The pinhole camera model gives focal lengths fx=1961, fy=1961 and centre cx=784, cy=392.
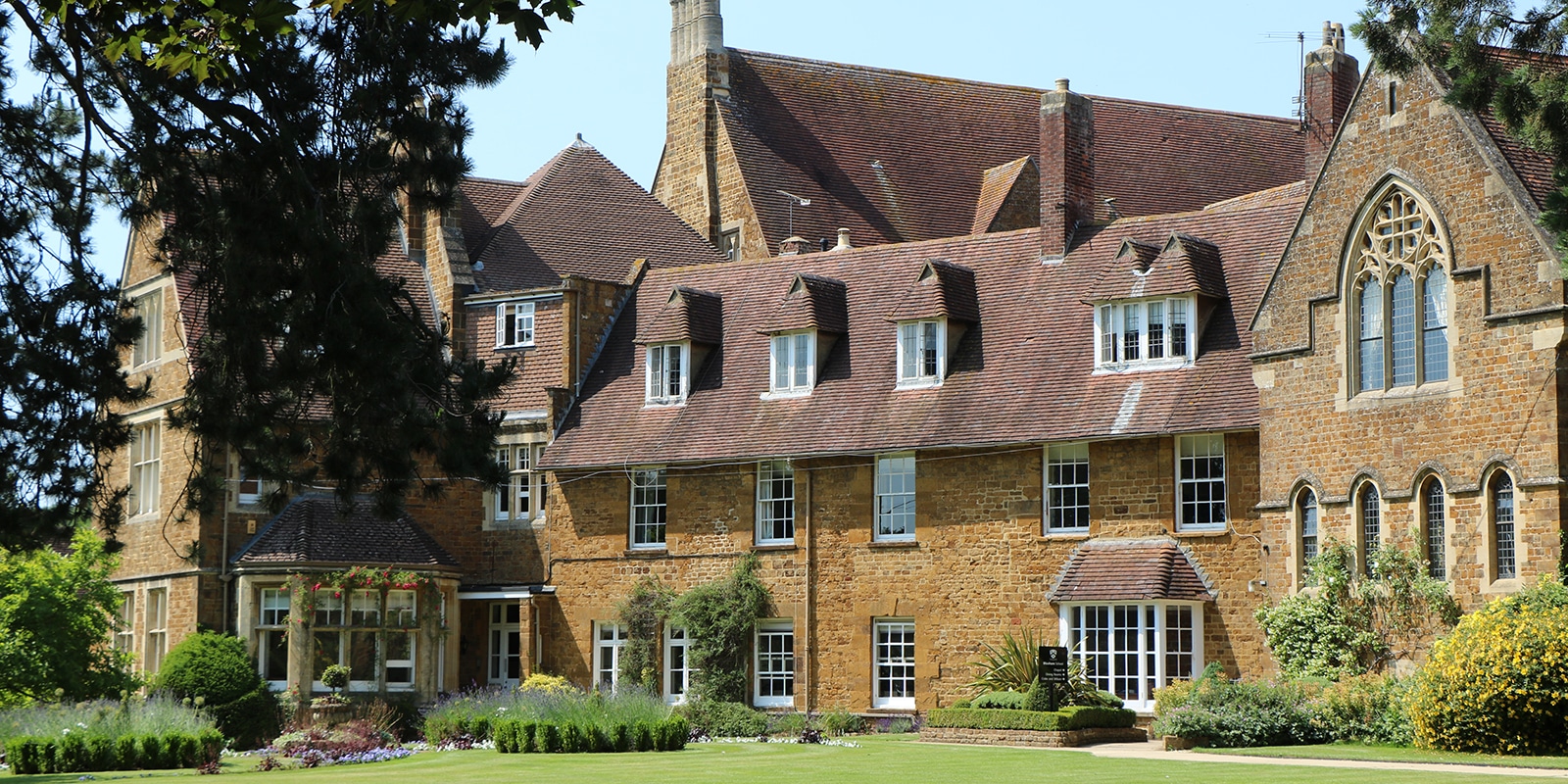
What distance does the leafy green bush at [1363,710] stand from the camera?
2427cm

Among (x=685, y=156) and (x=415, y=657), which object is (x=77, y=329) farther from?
(x=685, y=156)

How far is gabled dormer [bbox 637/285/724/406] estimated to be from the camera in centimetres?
3653

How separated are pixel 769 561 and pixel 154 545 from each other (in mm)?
11458

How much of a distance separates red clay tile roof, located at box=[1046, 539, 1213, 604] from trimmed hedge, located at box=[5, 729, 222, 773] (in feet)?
42.6

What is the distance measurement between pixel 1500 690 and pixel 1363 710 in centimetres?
318

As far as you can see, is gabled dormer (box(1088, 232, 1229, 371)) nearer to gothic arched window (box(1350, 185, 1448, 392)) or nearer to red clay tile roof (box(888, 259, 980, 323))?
red clay tile roof (box(888, 259, 980, 323))

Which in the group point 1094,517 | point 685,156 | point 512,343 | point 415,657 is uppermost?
point 685,156

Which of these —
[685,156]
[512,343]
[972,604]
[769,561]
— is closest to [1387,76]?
[972,604]

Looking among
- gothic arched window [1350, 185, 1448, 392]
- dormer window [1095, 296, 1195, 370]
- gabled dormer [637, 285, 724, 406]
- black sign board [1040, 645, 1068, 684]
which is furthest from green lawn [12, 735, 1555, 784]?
gabled dormer [637, 285, 724, 406]

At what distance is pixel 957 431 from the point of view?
32.2m

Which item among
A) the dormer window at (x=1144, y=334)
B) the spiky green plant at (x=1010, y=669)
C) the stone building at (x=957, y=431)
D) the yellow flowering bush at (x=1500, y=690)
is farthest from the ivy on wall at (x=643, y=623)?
the yellow flowering bush at (x=1500, y=690)

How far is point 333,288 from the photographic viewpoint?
14.8m

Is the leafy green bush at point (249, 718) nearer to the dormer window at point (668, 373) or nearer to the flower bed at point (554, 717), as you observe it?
the flower bed at point (554, 717)

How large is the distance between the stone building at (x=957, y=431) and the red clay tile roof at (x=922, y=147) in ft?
5.08
